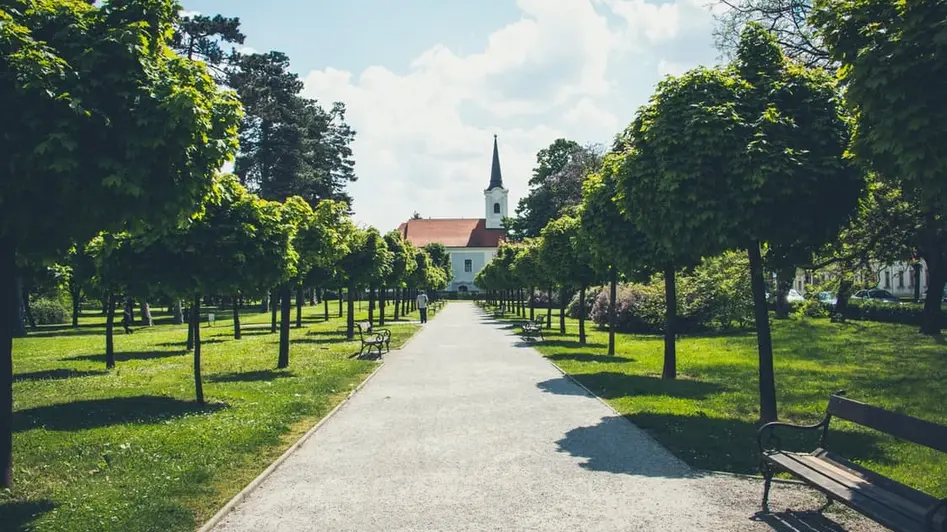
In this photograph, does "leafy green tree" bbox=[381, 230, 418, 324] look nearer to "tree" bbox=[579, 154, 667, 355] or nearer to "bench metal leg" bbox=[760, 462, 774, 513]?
"tree" bbox=[579, 154, 667, 355]

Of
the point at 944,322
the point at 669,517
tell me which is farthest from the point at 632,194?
the point at 944,322

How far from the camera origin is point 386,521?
586 cm

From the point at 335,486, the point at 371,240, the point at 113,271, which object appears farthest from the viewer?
the point at 371,240

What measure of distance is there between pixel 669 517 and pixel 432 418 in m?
5.24

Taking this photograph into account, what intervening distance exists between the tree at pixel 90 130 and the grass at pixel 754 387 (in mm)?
6246

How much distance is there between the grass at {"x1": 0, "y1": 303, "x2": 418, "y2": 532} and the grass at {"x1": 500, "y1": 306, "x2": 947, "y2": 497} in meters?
5.15

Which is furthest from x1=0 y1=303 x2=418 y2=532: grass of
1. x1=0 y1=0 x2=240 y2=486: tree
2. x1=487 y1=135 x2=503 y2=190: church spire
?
x1=487 y1=135 x2=503 y2=190: church spire

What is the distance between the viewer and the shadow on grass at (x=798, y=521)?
5602 millimetres

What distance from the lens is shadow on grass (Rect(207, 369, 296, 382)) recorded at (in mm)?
14961

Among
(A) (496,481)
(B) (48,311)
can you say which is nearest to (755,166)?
(A) (496,481)

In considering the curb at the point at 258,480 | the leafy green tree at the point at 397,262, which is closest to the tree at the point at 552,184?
the leafy green tree at the point at 397,262

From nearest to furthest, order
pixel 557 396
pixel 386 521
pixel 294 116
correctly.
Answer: pixel 386 521, pixel 557 396, pixel 294 116

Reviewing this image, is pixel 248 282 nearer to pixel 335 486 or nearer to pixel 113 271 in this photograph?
pixel 113 271

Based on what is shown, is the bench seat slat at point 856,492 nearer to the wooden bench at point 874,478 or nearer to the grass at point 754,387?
the wooden bench at point 874,478
